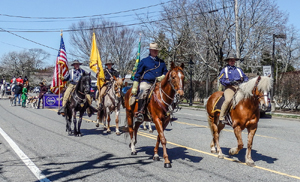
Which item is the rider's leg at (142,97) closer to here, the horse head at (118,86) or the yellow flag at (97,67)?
the horse head at (118,86)

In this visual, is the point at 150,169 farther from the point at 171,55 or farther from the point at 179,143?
the point at 171,55

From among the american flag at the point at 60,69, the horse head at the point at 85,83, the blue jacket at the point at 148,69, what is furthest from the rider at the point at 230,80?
the american flag at the point at 60,69

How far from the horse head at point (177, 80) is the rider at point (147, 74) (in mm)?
930

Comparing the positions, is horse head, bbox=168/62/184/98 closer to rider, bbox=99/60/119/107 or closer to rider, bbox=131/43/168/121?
rider, bbox=131/43/168/121

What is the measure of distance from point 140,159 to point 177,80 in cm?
222

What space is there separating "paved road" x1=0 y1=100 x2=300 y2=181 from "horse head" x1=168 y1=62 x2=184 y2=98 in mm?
1684

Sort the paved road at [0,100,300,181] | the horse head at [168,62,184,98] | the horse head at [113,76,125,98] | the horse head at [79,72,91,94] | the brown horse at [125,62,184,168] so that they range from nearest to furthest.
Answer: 1. the paved road at [0,100,300,181]
2. the horse head at [168,62,184,98]
3. the brown horse at [125,62,184,168]
4. the horse head at [79,72,91,94]
5. the horse head at [113,76,125,98]

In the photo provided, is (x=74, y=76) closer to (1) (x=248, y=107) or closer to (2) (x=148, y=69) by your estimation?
(2) (x=148, y=69)

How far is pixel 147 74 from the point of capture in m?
8.23

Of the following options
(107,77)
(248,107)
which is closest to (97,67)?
(107,77)

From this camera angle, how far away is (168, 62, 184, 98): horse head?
6.88 metres

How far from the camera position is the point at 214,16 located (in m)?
27.5

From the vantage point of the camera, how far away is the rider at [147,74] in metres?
8.10

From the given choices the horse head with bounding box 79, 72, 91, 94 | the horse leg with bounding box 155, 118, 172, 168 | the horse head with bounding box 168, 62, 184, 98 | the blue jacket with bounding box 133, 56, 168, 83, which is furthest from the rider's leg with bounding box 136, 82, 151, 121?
the horse head with bounding box 79, 72, 91, 94
